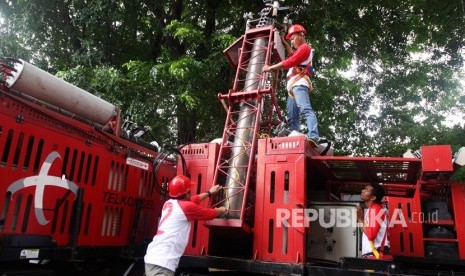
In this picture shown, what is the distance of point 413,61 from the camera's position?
1433 centimetres

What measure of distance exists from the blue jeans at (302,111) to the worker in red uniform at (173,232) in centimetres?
164

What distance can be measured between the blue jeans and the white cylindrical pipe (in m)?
2.45

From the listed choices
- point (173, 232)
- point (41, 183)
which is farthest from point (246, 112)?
point (41, 183)

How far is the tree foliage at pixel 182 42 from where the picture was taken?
9.23m

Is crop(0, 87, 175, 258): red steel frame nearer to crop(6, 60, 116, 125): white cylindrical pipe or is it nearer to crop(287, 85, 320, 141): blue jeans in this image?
crop(6, 60, 116, 125): white cylindrical pipe

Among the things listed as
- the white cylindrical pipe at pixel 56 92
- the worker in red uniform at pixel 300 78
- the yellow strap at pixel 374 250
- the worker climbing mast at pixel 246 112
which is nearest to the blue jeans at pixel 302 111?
the worker in red uniform at pixel 300 78

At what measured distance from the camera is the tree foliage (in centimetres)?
923

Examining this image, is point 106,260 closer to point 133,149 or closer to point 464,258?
point 133,149

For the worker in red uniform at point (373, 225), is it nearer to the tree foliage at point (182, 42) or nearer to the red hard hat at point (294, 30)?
the red hard hat at point (294, 30)

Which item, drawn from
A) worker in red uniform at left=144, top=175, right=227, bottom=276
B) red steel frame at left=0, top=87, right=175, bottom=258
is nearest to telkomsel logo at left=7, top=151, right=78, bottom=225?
red steel frame at left=0, top=87, right=175, bottom=258

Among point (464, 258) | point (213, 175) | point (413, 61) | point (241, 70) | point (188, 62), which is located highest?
point (413, 61)

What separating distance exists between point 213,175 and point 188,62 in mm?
4695

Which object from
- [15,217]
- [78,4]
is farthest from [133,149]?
[78,4]

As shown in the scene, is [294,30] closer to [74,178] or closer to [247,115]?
[247,115]
